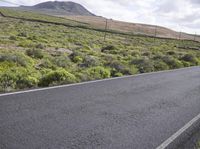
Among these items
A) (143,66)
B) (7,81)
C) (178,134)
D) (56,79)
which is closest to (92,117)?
(178,134)

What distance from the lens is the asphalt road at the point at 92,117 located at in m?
5.62

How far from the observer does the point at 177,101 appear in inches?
405

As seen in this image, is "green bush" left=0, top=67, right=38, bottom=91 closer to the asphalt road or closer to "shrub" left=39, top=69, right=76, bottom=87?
"shrub" left=39, top=69, right=76, bottom=87

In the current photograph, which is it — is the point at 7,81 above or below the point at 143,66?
above

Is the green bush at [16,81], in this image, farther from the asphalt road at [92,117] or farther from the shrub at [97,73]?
the shrub at [97,73]

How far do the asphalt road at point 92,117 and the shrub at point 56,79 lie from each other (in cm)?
80

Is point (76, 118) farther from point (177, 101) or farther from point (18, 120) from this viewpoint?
point (177, 101)

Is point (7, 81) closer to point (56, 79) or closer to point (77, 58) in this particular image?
point (56, 79)

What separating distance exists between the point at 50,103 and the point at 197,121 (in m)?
3.67

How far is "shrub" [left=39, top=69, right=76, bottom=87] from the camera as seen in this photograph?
11240mm

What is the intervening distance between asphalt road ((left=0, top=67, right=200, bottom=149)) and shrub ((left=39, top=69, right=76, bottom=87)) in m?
0.80

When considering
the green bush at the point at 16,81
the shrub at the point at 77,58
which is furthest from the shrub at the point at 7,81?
the shrub at the point at 77,58

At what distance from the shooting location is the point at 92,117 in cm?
725

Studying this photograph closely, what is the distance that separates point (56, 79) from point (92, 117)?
15.5 feet
